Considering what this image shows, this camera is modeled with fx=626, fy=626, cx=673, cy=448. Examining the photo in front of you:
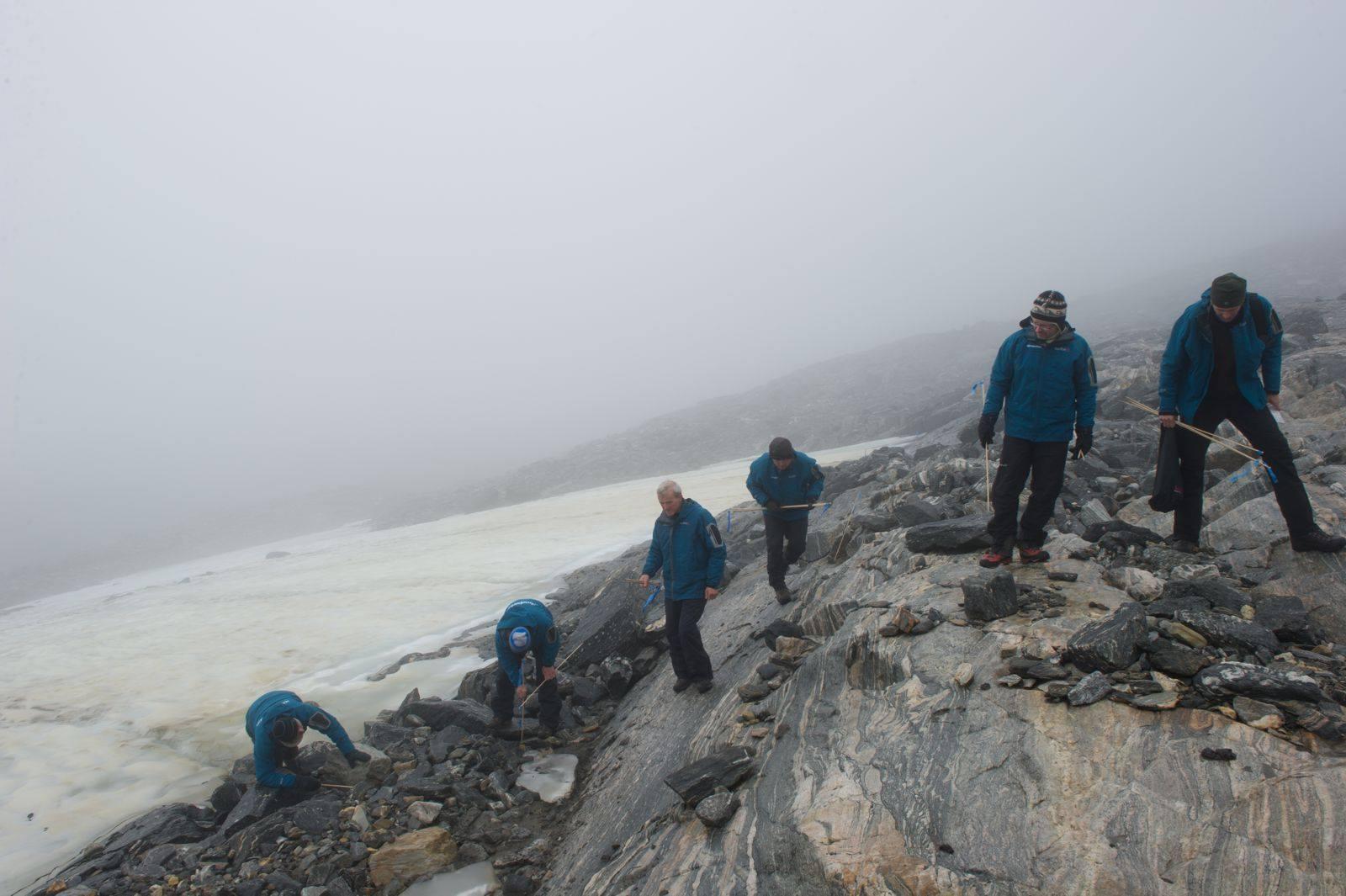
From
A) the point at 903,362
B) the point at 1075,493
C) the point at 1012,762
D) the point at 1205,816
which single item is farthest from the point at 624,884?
the point at 903,362

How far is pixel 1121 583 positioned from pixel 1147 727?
1896mm

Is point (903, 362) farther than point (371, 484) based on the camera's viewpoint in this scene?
No

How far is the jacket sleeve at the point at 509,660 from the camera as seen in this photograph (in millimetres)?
7922

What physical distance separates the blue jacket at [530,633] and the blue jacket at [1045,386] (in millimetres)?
5749

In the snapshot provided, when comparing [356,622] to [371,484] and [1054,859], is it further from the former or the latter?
[371,484]

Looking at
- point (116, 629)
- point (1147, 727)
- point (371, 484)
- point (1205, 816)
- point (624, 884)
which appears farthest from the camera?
point (371, 484)

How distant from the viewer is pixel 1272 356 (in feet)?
17.7

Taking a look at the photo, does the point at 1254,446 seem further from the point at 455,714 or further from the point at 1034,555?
the point at 455,714

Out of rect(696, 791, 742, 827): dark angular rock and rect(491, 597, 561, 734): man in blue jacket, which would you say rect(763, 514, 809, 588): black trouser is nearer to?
rect(491, 597, 561, 734): man in blue jacket

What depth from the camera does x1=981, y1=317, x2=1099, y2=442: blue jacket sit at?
5809mm

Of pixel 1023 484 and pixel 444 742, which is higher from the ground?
pixel 1023 484

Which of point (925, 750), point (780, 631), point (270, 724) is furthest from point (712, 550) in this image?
point (270, 724)

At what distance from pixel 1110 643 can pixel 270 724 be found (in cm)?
828

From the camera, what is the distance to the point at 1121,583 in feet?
17.0
